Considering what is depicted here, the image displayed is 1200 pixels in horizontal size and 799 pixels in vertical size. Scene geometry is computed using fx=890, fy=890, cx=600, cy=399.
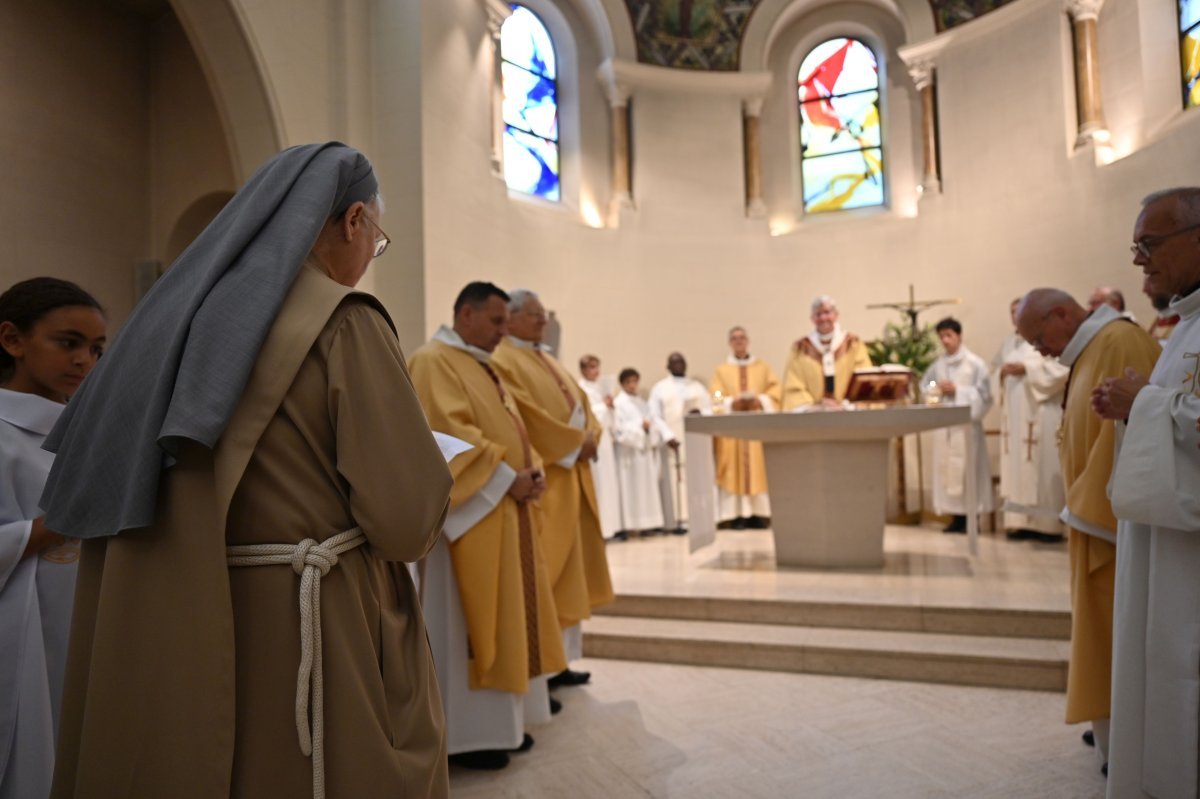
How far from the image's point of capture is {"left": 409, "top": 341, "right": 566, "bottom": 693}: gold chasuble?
3520 mm

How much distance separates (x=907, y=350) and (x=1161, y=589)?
694 centimetres

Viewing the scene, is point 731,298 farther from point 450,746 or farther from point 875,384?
point 450,746

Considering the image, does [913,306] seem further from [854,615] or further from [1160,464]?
[1160,464]

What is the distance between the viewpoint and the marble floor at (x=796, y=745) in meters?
3.28

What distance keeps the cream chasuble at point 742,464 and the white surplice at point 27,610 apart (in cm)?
723

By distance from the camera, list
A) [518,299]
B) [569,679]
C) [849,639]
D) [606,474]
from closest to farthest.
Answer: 1. [518,299]
2. [569,679]
3. [849,639]
4. [606,474]

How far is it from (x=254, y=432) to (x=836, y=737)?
3119mm

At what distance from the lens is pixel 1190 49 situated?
812cm

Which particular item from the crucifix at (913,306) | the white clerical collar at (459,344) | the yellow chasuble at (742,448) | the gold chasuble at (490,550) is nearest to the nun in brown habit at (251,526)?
the gold chasuble at (490,550)

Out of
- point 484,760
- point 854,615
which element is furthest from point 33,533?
point 854,615

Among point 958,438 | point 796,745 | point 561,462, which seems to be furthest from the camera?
point 958,438

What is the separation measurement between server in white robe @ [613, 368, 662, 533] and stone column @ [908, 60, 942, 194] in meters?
4.41

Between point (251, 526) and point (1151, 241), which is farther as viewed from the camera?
point (1151, 241)

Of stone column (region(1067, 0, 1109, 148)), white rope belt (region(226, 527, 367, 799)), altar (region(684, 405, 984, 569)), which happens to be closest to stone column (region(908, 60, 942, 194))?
stone column (region(1067, 0, 1109, 148))
